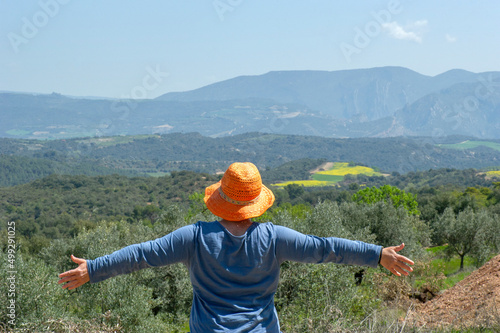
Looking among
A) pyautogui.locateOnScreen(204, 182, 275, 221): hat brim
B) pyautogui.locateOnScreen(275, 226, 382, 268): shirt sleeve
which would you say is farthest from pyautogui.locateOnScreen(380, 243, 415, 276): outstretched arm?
pyautogui.locateOnScreen(204, 182, 275, 221): hat brim

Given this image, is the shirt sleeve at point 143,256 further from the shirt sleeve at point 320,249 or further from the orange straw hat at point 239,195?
the shirt sleeve at point 320,249

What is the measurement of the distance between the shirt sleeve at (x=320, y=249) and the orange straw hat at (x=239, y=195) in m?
0.27

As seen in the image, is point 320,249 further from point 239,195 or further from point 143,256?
point 143,256

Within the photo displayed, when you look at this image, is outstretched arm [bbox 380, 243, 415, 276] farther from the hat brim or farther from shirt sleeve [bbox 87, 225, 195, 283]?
shirt sleeve [bbox 87, 225, 195, 283]

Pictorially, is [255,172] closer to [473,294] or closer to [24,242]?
[473,294]

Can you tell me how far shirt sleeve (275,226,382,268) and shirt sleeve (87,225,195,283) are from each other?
0.68 metres

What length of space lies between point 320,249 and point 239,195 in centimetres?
→ 73

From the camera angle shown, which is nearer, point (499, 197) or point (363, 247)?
point (363, 247)

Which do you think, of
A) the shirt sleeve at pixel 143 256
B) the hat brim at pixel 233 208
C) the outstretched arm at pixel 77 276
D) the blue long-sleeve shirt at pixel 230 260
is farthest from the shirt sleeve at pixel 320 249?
the outstretched arm at pixel 77 276

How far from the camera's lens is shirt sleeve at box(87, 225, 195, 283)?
3.11 m

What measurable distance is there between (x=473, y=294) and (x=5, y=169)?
186 meters

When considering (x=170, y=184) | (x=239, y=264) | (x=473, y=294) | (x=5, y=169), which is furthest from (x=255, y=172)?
(x=5, y=169)

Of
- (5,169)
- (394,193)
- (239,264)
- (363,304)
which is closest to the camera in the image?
(239,264)

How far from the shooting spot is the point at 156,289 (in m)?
21.5
